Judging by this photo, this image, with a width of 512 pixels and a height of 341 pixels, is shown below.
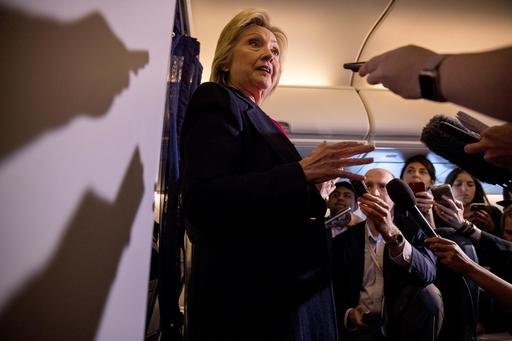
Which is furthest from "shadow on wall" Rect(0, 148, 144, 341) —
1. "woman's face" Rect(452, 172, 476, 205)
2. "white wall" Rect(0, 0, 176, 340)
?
"woman's face" Rect(452, 172, 476, 205)

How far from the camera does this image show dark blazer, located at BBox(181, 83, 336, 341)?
0.67 m

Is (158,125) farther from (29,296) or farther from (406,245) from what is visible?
(406,245)

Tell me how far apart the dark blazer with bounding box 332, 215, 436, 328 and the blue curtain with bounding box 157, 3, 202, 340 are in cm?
83

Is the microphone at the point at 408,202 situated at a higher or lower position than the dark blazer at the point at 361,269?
higher

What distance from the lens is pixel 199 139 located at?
2.40 feet

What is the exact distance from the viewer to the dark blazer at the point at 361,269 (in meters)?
1.63

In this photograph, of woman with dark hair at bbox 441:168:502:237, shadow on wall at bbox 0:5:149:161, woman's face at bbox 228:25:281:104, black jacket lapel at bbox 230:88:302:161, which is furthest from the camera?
woman with dark hair at bbox 441:168:502:237

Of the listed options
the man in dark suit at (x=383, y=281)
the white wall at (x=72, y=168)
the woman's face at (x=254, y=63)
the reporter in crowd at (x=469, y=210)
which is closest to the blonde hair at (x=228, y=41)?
the woman's face at (x=254, y=63)

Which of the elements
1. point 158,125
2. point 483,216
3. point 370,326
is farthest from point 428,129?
point 483,216

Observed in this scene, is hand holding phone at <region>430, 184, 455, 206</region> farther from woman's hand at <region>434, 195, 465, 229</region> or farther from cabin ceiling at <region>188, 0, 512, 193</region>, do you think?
cabin ceiling at <region>188, 0, 512, 193</region>

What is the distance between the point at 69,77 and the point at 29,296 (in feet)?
0.75

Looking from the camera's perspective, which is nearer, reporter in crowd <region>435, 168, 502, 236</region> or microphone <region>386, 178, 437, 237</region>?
microphone <region>386, 178, 437, 237</region>

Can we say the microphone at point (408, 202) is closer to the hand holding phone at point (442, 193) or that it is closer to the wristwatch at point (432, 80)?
the hand holding phone at point (442, 193)

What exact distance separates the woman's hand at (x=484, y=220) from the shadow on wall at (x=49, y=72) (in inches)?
99.5
